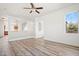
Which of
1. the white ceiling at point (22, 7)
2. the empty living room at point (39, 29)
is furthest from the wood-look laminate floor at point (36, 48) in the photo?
the white ceiling at point (22, 7)

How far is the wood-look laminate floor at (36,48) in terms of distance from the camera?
297cm

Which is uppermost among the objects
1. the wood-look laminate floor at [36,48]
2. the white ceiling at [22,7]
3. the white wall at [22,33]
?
the white ceiling at [22,7]

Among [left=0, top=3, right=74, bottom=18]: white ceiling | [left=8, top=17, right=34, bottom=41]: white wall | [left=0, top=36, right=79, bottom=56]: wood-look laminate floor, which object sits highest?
[left=0, top=3, right=74, bottom=18]: white ceiling

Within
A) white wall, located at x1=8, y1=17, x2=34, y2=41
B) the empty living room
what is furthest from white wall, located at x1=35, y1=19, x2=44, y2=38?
white wall, located at x1=8, y1=17, x2=34, y2=41

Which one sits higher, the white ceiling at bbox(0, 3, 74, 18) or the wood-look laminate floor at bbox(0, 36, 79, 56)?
the white ceiling at bbox(0, 3, 74, 18)

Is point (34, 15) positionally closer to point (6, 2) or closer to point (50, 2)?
point (50, 2)

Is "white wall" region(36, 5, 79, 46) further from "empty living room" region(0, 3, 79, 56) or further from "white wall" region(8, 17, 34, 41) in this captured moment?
"white wall" region(8, 17, 34, 41)

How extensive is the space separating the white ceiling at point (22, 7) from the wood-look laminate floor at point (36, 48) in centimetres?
69

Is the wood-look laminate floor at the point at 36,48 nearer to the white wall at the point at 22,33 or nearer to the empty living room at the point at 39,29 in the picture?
the empty living room at the point at 39,29

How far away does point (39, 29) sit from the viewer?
3227 millimetres

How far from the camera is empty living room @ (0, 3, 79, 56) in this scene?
9.76 feet

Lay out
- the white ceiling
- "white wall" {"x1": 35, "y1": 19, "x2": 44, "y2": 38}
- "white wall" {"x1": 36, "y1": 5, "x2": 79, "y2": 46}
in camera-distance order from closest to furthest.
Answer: the white ceiling, "white wall" {"x1": 36, "y1": 5, "x2": 79, "y2": 46}, "white wall" {"x1": 35, "y1": 19, "x2": 44, "y2": 38}

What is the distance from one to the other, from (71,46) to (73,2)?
1.07 metres

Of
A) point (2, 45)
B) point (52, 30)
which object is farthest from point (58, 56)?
point (2, 45)
